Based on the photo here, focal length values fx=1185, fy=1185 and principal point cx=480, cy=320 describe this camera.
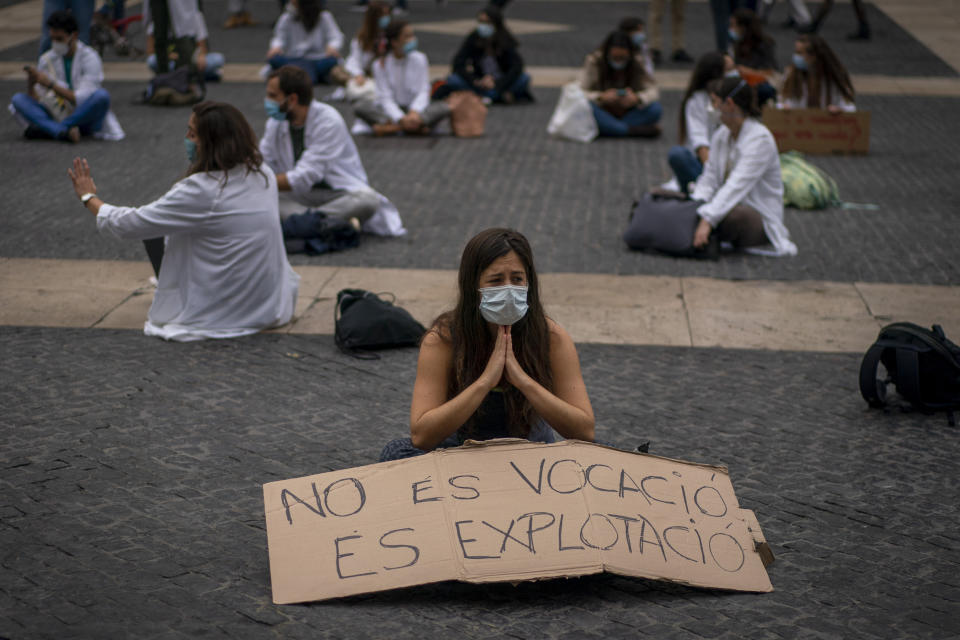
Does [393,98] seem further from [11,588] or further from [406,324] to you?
[11,588]

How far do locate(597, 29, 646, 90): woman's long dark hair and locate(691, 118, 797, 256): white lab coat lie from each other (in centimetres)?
401

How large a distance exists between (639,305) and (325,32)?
29.3 feet

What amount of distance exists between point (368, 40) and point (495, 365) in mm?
10077

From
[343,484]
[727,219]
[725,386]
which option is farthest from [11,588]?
[727,219]

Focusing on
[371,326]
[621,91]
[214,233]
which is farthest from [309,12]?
[371,326]

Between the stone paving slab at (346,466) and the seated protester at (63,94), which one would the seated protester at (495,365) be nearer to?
the stone paving slab at (346,466)

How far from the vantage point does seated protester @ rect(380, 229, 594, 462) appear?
12.5ft

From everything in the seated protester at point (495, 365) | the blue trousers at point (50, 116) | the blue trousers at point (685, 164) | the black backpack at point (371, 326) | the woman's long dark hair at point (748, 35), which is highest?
the seated protester at point (495, 365)

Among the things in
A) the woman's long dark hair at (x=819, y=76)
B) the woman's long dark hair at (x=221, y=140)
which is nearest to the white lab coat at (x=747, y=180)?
the woman's long dark hair at (x=221, y=140)

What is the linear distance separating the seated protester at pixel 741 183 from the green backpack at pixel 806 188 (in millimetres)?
1177

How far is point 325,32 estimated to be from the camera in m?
14.8

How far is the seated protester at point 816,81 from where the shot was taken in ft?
36.0

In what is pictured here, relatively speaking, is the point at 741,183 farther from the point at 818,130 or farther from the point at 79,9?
the point at 79,9

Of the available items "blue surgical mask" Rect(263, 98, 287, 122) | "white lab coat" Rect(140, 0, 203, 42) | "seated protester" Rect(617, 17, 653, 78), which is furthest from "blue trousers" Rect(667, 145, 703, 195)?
"white lab coat" Rect(140, 0, 203, 42)
